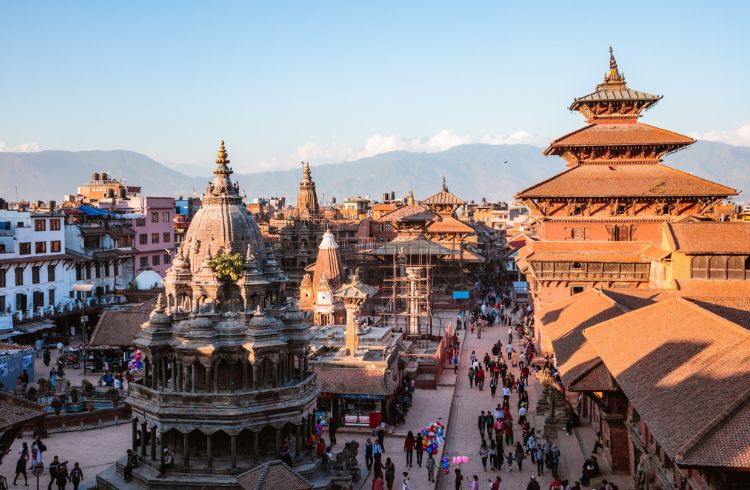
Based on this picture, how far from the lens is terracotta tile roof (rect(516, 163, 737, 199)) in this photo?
1650 inches

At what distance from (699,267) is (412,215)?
45705 mm

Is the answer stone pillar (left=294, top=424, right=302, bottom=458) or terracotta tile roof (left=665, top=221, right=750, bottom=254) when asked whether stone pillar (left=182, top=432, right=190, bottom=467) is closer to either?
stone pillar (left=294, top=424, right=302, bottom=458)

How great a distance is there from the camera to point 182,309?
85.5ft

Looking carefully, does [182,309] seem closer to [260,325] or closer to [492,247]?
[260,325]

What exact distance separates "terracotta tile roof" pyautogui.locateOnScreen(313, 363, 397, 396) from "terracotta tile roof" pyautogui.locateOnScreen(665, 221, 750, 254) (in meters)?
14.3

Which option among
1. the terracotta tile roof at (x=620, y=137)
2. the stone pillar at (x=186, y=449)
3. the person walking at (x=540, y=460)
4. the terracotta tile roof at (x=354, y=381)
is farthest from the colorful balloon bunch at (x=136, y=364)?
the terracotta tile roof at (x=620, y=137)

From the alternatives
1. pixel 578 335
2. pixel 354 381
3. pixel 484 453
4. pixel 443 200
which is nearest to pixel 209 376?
pixel 354 381

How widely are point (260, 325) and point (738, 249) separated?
2168cm

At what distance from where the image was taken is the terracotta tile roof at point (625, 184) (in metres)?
41.9

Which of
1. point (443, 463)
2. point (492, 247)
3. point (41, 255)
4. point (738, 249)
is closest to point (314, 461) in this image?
point (443, 463)

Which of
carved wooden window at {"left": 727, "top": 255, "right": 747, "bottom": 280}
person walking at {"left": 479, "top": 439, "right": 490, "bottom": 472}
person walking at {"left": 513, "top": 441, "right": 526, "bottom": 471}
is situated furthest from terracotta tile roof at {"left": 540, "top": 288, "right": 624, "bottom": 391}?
carved wooden window at {"left": 727, "top": 255, "right": 747, "bottom": 280}

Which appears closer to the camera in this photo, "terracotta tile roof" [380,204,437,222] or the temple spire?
the temple spire

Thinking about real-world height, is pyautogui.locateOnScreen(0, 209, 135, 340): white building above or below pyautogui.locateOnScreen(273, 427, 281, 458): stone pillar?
above

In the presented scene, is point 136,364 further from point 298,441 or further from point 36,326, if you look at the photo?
point 298,441
